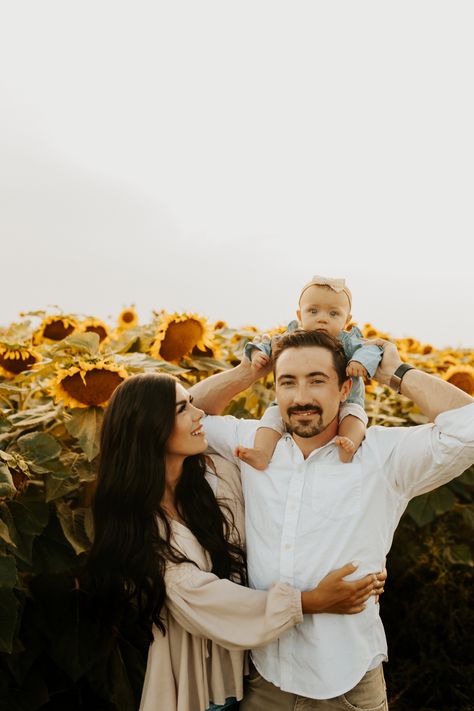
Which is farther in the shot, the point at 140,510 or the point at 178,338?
the point at 178,338

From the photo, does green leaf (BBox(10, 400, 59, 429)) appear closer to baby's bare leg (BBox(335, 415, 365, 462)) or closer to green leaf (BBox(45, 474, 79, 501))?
green leaf (BBox(45, 474, 79, 501))

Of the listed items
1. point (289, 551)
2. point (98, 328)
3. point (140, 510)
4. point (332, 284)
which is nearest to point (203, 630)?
point (289, 551)

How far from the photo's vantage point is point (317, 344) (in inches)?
106

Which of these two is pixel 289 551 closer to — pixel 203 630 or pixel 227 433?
pixel 203 630

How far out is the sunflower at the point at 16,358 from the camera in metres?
3.51

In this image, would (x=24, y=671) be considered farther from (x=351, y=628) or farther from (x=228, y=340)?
(x=228, y=340)

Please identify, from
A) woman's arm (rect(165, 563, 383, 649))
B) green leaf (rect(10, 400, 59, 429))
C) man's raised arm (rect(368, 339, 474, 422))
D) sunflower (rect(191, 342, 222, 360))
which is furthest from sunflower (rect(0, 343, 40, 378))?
man's raised arm (rect(368, 339, 474, 422))

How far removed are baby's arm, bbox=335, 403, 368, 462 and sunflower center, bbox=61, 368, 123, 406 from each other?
2.99 ft

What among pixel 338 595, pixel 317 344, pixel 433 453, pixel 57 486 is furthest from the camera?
pixel 57 486

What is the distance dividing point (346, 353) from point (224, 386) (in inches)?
20.5

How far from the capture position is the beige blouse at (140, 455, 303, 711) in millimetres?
2367

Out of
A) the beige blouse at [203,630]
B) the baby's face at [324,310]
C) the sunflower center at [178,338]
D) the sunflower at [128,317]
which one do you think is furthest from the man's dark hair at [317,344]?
the sunflower at [128,317]

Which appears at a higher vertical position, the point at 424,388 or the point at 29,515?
the point at 424,388

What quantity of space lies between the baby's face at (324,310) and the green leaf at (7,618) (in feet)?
4.71
